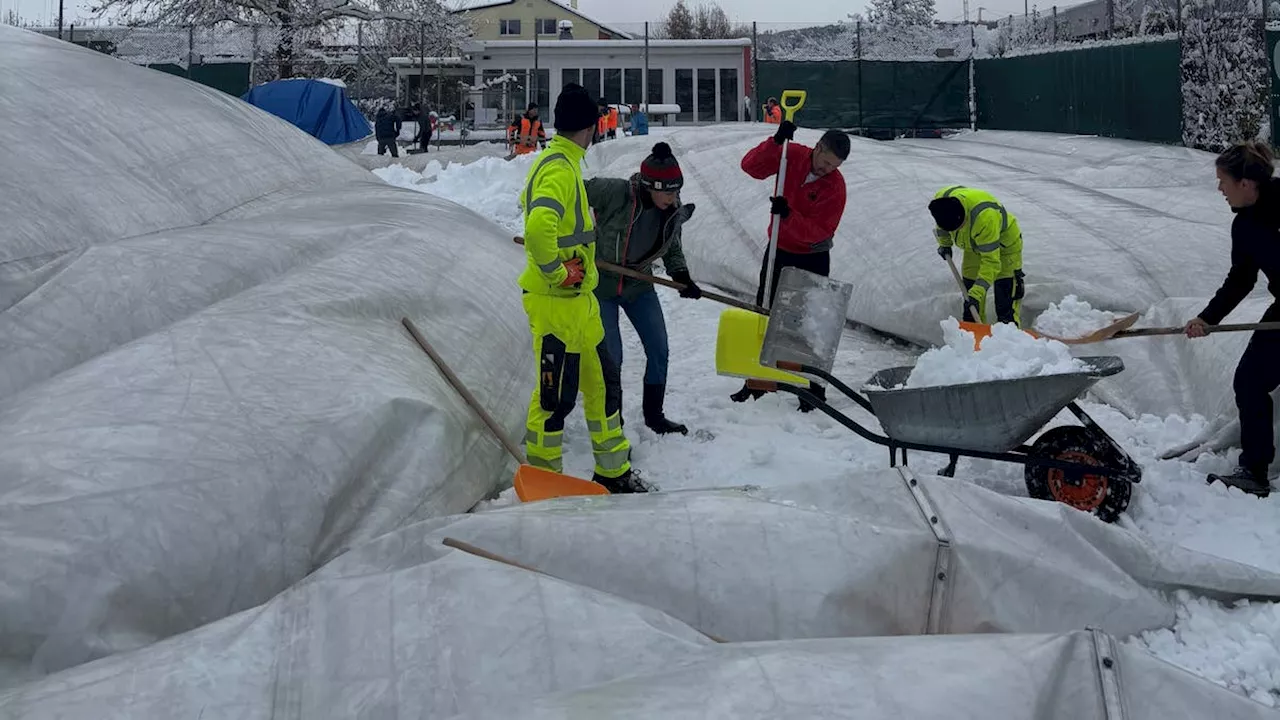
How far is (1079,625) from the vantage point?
241 centimetres

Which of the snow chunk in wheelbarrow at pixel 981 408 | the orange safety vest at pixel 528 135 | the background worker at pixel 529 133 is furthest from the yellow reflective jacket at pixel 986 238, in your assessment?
the orange safety vest at pixel 528 135

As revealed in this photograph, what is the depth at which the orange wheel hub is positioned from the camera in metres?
3.66

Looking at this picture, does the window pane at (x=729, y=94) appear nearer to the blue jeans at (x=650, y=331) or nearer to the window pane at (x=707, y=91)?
the window pane at (x=707, y=91)

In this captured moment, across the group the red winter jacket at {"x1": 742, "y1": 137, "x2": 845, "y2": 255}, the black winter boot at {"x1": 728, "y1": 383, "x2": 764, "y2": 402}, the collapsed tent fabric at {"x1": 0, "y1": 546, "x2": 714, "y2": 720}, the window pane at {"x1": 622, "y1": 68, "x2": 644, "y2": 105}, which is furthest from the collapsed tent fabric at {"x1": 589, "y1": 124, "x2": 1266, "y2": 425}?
the window pane at {"x1": 622, "y1": 68, "x2": 644, "y2": 105}

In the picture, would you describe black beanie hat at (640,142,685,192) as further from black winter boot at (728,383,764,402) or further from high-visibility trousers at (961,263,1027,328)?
high-visibility trousers at (961,263,1027,328)

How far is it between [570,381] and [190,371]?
1295 millimetres

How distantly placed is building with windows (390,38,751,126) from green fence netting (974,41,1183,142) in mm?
8640

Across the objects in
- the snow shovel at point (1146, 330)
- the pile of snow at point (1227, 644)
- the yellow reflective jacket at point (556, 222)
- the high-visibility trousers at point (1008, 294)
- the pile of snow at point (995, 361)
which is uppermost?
the yellow reflective jacket at point (556, 222)

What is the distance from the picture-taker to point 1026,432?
3.59m

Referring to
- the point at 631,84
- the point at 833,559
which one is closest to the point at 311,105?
the point at 631,84

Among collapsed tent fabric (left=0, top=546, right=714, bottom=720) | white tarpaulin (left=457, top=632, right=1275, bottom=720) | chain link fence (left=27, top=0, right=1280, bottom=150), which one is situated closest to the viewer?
white tarpaulin (left=457, top=632, right=1275, bottom=720)

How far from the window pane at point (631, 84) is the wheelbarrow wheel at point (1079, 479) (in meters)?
21.9

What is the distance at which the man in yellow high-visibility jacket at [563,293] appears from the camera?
11.8ft

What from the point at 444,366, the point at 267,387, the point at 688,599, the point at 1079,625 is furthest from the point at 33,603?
the point at 1079,625
